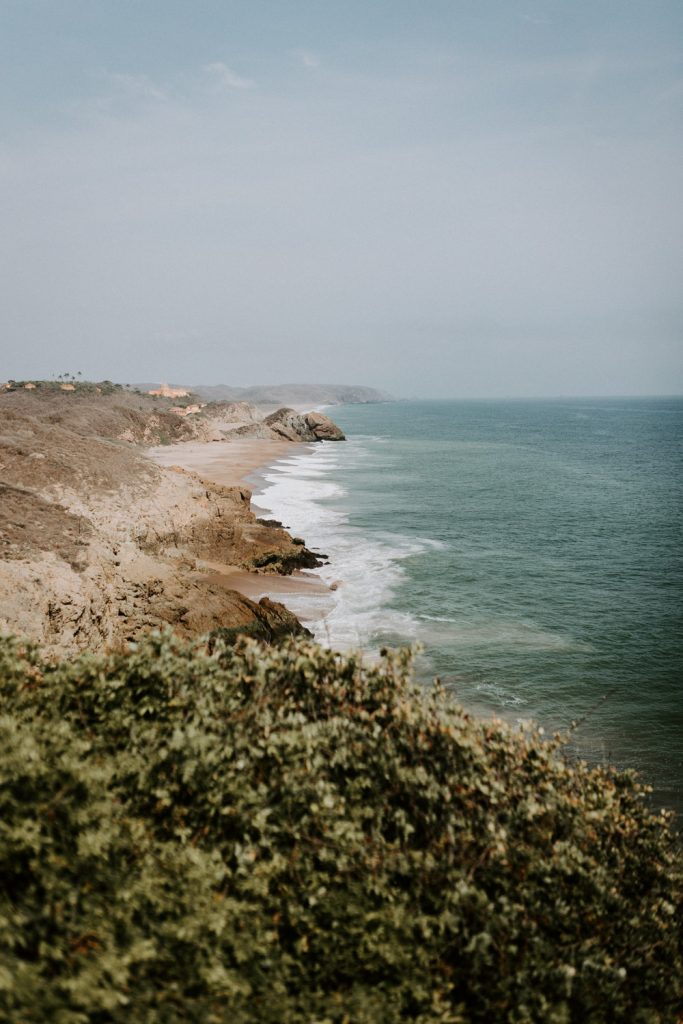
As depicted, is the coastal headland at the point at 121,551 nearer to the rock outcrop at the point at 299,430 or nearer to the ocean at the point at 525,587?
the ocean at the point at 525,587

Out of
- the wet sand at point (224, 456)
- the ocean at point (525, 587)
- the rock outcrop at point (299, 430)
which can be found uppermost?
the rock outcrop at point (299, 430)

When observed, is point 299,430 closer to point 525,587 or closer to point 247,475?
point 247,475

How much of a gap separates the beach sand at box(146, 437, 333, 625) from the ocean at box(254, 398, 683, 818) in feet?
2.13

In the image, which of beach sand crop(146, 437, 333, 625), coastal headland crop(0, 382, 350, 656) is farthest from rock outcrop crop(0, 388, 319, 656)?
beach sand crop(146, 437, 333, 625)

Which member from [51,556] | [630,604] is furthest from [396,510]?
[51,556]

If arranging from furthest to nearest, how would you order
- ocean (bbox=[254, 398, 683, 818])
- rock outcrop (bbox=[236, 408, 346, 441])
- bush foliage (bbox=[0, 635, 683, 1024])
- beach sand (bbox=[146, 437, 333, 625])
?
rock outcrop (bbox=[236, 408, 346, 441])
beach sand (bbox=[146, 437, 333, 625])
ocean (bbox=[254, 398, 683, 818])
bush foliage (bbox=[0, 635, 683, 1024])

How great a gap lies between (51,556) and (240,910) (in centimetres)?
1557

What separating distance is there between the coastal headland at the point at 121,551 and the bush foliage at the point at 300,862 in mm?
4013

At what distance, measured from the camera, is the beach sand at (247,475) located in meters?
28.7

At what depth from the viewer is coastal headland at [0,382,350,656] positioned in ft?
58.3

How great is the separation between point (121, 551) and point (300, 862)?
671 inches

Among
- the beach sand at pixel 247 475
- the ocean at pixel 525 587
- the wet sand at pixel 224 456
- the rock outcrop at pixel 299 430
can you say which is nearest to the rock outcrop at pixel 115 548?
the beach sand at pixel 247 475

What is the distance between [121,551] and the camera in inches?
869

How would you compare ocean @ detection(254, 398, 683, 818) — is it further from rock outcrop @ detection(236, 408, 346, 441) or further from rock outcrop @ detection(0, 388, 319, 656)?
rock outcrop @ detection(236, 408, 346, 441)
